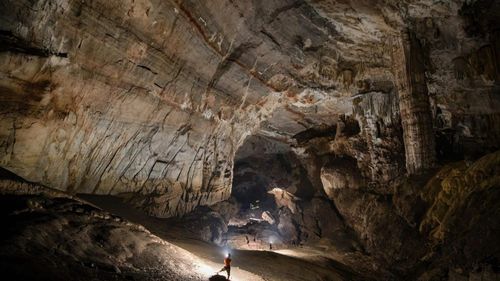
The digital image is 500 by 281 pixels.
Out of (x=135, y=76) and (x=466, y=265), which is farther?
(x=135, y=76)

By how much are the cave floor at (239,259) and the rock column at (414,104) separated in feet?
A: 16.1

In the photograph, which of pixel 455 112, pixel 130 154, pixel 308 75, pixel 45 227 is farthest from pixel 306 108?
pixel 45 227

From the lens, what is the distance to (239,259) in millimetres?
10352

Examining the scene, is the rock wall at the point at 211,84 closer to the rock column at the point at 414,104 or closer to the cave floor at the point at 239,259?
the rock column at the point at 414,104

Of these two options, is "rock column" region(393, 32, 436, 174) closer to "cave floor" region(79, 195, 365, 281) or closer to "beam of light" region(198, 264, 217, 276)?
"cave floor" region(79, 195, 365, 281)

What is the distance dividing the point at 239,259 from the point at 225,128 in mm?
6522

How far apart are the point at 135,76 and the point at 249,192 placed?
64.0 feet

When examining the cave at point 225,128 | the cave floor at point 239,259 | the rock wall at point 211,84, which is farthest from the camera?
the cave floor at point 239,259

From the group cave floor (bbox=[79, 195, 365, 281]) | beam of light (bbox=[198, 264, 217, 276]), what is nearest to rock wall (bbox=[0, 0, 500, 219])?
cave floor (bbox=[79, 195, 365, 281])

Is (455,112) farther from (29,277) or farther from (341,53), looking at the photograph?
(29,277)

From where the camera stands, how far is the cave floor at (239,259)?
352 inches

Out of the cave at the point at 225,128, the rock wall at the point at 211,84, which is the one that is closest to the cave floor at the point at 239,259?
the cave at the point at 225,128

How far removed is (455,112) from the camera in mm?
15406

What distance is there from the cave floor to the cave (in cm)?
10
